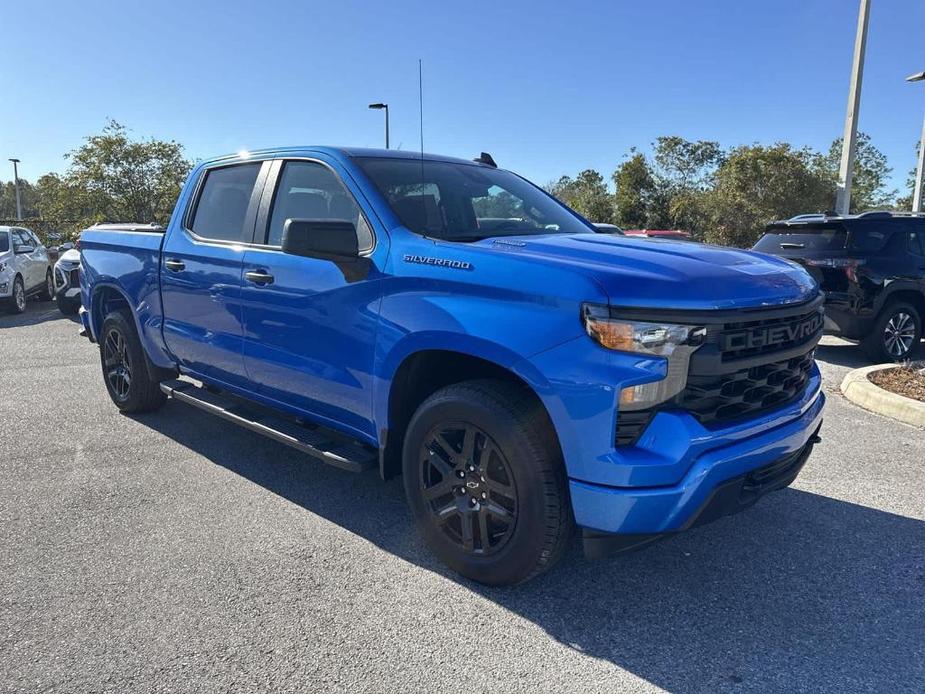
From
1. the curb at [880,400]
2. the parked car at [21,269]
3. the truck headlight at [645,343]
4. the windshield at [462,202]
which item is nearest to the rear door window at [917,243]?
the curb at [880,400]

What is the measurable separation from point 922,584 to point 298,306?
3243mm

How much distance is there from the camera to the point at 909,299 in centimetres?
799

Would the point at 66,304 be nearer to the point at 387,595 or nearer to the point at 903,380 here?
the point at 387,595

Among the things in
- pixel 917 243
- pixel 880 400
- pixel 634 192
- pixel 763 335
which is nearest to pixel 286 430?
pixel 763 335

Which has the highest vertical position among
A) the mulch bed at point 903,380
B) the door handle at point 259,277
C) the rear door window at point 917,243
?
the rear door window at point 917,243

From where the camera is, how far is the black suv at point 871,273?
770cm

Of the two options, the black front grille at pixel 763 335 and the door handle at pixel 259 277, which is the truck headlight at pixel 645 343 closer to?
the black front grille at pixel 763 335

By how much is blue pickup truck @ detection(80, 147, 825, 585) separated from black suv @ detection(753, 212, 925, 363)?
16.3 ft

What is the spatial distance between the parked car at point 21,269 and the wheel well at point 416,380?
1179cm

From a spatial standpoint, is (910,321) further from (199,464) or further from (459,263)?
(199,464)

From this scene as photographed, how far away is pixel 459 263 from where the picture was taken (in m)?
2.92

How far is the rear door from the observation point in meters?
4.11

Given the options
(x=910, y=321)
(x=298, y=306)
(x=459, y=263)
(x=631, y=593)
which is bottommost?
(x=631, y=593)

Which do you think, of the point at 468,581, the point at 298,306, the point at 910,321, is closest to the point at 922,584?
the point at 468,581
